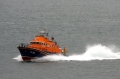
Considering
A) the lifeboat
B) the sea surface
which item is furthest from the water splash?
Result: the lifeboat

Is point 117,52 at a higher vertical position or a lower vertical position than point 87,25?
lower

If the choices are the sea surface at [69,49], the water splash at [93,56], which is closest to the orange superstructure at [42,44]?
the sea surface at [69,49]

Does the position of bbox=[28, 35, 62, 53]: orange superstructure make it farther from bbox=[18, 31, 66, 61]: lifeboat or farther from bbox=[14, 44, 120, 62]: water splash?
bbox=[14, 44, 120, 62]: water splash

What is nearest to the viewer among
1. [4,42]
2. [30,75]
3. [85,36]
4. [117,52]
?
[30,75]

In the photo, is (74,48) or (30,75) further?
(74,48)

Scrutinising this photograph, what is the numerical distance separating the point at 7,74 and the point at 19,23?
222ft

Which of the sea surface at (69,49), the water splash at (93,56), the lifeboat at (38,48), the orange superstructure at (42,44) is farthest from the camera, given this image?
the water splash at (93,56)

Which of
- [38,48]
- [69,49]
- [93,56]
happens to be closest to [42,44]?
[38,48]

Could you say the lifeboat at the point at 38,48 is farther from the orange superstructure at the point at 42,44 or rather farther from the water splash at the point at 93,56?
the water splash at the point at 93,56

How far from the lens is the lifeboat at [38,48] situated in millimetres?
92562

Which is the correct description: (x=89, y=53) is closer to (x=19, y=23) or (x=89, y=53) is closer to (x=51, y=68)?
(x=51, y=68)

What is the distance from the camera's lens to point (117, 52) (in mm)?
104812

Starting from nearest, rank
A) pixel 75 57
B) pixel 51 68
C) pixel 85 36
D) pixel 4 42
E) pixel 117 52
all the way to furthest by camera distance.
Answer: pixel 51 68
pixel 75 57
pixel 117 52
pixel 4 42
pixel 85 36

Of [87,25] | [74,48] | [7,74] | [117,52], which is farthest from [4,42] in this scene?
[87,25]
